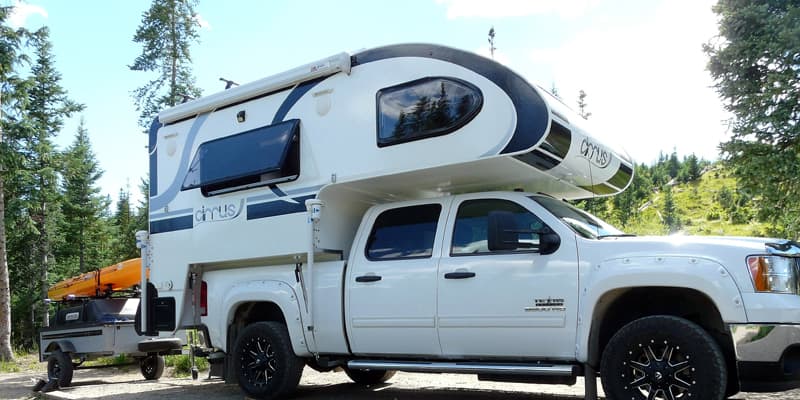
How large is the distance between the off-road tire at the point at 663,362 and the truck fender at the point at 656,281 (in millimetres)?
243

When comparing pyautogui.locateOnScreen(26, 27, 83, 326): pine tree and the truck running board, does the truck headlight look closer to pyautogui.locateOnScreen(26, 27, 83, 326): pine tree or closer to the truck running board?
the truck running board

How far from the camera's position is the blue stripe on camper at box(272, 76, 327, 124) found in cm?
766

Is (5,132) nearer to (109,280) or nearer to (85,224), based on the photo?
(109,280)

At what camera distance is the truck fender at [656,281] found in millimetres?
4945

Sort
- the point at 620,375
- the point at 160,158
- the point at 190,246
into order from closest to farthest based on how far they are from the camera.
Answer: the point at 620,375, the point at 190,246, the point at 160,158

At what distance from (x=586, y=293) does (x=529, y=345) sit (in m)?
0.69

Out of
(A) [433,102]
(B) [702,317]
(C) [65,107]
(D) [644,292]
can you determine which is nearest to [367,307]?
(A) [433,102]

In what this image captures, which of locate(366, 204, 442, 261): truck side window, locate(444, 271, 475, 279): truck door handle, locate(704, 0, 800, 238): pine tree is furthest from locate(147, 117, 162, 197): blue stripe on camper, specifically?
locate(704, 0, 800, 238): pine tree

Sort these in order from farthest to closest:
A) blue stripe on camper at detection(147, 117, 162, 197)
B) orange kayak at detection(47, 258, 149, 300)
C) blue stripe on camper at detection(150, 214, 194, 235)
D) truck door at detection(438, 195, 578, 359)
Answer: orange kayak at detection(47, 258, 149, 300), blue stripe on camper at detection(147, 117, 162, 197), blue stripe on camper at detection(150, 214, 194, 235), truck door at detection(438, 195, 578, 359)

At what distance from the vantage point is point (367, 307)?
21.9 ft

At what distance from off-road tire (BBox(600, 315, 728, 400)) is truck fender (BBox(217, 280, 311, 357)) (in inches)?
126

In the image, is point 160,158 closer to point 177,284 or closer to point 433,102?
point 177,284

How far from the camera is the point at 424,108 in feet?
22.1

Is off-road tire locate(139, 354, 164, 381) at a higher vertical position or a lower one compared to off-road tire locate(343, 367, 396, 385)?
lower
